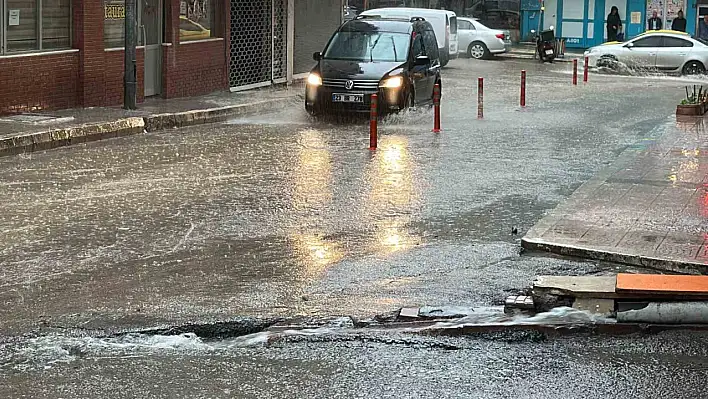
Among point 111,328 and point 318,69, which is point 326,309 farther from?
point 318,69

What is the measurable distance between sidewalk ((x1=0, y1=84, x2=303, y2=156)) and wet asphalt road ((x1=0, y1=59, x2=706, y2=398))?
416 mm

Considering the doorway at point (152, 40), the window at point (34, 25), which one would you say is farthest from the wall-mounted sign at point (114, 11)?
the window at point (34, 25)

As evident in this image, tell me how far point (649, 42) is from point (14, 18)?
2174 cm

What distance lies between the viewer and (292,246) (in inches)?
390

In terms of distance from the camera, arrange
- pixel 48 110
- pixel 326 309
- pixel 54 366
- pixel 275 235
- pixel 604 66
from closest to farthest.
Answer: pixel 54 366 → pixel 326 309 → pixel 275 235 → pixel 48 110 → pixel 604 66

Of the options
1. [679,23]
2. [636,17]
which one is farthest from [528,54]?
[679,23]

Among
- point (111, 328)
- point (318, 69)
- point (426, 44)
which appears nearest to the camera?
point (111, 328)

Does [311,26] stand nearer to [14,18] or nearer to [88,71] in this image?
[88,71]

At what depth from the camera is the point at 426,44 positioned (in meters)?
23.3

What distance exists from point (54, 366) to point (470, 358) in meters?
2.27

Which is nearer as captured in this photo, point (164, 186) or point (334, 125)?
point (164, 186)

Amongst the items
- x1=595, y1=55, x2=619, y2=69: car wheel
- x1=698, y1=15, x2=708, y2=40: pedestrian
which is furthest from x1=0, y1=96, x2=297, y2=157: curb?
x1=698, y1=15, x2=708, y2=40: pedestrian

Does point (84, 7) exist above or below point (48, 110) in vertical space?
above

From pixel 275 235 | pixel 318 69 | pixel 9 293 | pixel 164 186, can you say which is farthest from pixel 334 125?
pixel 9 293
